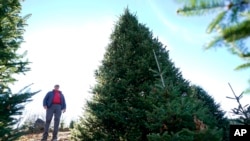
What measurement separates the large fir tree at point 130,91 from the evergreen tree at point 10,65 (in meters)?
3.38

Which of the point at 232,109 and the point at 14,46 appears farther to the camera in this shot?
the point at 232,109

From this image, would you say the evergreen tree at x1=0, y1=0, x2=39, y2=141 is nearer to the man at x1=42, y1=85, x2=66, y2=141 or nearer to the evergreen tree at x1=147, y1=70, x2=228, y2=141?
the evergreen tree at x1=147, y1=70, x2=228, y2=141

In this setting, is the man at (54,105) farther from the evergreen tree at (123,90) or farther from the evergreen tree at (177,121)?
the evergreen tree at (177,121)

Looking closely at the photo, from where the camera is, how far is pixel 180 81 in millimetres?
10828

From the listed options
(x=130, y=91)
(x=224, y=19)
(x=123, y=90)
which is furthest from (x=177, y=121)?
(x=224, y=19)

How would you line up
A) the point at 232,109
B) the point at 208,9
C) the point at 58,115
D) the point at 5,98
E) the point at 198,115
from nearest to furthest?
the point at 208,9 < the point at 5,98 < the point at 198,115 < the point at 232,109 < the point at 58,115

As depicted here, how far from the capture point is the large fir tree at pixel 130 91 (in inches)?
356

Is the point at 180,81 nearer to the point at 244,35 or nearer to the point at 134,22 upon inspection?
the point at 134,22

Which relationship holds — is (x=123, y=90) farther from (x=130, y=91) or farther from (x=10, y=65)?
(x=10, y=65)

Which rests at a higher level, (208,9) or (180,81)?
(180,81)

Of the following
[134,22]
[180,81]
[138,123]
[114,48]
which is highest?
[134,22]

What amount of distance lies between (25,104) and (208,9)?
575 centimetres

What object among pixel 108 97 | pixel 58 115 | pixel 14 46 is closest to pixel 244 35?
pixel 14 46

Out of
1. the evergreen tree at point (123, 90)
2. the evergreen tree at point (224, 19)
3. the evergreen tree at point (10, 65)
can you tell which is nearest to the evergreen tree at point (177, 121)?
the evergreen tree at point (123, 90)
